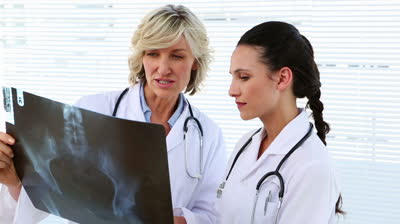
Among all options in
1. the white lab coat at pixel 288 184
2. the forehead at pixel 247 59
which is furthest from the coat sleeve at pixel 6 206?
the forehead at pixel 247 59

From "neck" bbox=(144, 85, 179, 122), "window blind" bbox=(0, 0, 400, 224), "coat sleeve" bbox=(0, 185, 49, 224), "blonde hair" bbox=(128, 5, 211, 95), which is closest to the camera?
"coat sleeve" bbox=(0, 185, 49, 224)

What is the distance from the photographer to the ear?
4.21 feet

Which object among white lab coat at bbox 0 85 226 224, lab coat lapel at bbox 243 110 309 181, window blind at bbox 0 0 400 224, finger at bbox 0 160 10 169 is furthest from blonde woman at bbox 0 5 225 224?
window blind at bbox 0 0 400 224

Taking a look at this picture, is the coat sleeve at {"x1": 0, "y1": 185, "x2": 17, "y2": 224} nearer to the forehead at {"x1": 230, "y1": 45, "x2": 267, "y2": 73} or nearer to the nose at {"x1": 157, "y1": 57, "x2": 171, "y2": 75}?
the nose at {"x1": 157, "y1": 57, "x2": 171, "y2": 75}

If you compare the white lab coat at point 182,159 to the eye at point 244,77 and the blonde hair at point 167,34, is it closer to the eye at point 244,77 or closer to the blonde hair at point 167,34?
the blonde hair at point 167,34

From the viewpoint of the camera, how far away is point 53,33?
9.48 ft

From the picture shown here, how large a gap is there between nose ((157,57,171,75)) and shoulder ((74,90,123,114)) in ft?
0.62

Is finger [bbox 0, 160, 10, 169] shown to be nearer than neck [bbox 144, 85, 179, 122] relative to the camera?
Yes

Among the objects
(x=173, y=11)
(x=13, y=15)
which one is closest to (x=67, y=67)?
(x=13, y=15)

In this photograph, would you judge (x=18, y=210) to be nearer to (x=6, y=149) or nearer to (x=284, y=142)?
(x=6, y=149)

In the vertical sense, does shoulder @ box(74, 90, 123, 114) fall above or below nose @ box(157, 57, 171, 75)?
below

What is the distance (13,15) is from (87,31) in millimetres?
442

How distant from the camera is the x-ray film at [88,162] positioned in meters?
1.09

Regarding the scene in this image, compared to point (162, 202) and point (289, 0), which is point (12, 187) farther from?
point (289, 0)
